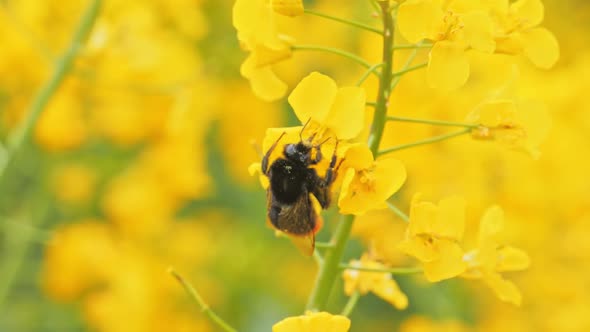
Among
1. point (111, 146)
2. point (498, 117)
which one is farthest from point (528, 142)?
point (111, 146)

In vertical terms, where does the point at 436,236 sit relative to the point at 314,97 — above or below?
below

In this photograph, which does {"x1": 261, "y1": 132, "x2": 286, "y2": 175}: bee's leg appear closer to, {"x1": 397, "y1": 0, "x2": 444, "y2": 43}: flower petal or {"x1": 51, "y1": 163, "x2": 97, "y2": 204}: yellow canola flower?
{"x1": 397, "y1": 0, "x2": 444, "y2": 43}: flower petal

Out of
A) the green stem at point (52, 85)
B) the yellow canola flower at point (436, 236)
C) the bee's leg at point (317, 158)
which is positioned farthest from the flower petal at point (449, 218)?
the green stem at point (52, 85)

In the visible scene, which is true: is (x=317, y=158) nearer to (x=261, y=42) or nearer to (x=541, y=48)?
(x=261, y=42)

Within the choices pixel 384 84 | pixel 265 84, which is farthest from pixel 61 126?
pixel 384 84

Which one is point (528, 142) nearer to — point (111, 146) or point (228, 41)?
point (228, 41)

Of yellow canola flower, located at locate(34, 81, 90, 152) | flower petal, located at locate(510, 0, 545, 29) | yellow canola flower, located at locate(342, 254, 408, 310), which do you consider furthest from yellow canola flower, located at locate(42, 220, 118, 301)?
flower petal, located at locate(510, 0, 545, 29)
